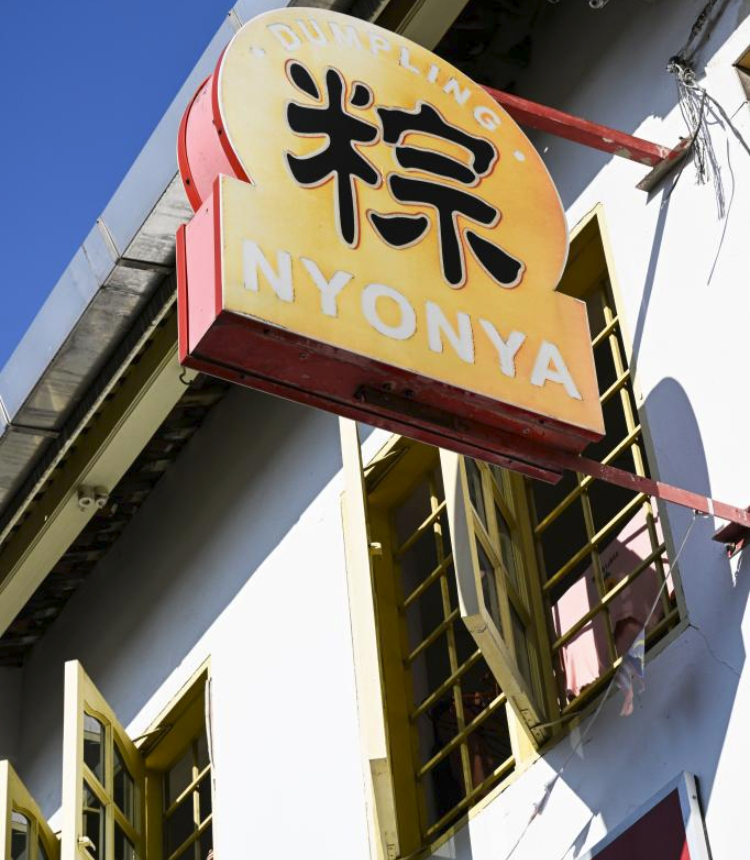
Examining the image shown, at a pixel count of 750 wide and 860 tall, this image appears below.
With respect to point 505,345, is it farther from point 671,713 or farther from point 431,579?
point 431,579

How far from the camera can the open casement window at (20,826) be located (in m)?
9.03

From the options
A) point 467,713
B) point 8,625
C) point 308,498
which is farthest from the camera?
point 8,625

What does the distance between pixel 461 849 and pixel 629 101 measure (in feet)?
10.3

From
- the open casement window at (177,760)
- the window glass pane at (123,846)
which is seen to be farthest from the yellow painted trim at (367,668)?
the open casement window at (177,760)

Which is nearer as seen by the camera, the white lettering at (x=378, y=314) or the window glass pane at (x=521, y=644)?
the white lettering at (x=378, y=314)

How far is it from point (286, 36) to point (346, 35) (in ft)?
0.84

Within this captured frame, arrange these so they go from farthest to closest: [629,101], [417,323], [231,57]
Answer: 1. [629,101]
2. [231,57]
3. [417,323]

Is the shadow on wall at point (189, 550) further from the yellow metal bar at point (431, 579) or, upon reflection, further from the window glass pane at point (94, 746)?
the yellow metal bar at point (431, 579)

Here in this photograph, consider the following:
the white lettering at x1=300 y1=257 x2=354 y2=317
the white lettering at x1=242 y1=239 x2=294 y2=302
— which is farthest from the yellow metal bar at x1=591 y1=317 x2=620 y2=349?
the white lettering at x1=242 y1=239 x2=294 y2=302

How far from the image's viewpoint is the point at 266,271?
215 inches

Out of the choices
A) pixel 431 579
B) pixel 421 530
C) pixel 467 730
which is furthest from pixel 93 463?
pixel 467 730

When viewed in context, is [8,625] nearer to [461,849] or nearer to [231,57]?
[461,849]

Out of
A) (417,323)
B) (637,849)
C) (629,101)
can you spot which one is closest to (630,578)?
(637,849)

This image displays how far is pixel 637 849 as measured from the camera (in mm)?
5832
